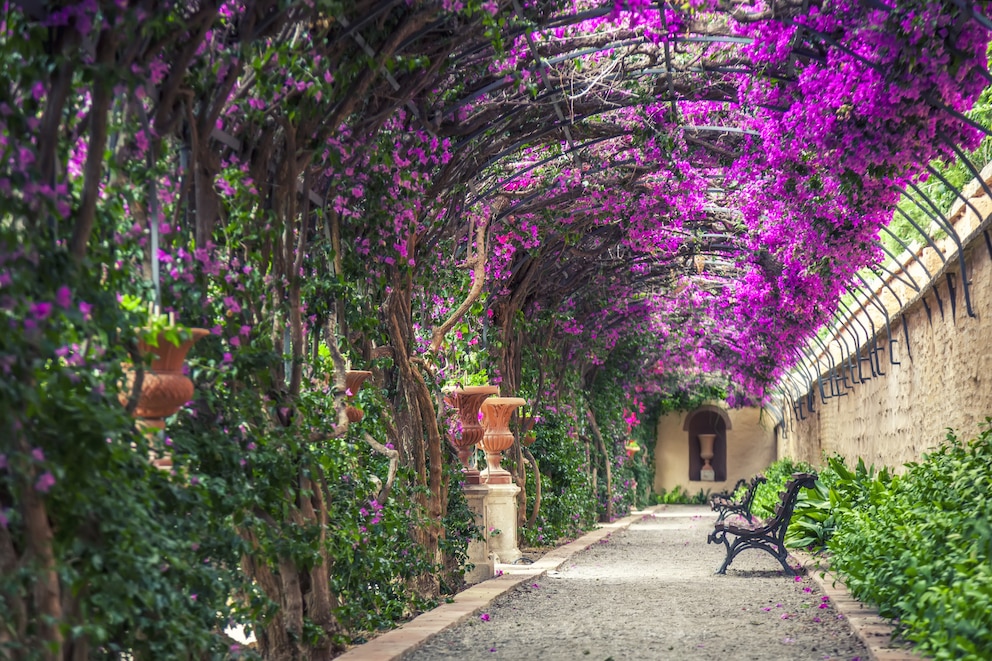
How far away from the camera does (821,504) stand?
35.2 feet

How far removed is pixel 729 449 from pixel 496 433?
67.3 ft

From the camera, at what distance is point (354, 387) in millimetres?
6020

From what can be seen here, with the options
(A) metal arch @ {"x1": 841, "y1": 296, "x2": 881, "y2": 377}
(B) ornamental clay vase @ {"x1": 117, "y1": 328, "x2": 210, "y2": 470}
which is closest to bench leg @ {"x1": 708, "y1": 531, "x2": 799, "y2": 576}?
(A) metal arch @ {"x1": 841, "y1": 296, "x2": 881, "y2": 377}

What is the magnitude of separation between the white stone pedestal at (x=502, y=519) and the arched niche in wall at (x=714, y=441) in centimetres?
2048

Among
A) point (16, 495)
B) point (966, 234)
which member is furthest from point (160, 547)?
point (966, 234)

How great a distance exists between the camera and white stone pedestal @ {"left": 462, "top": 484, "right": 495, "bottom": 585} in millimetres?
8992

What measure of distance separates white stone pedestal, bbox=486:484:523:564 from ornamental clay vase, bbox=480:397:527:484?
14cm

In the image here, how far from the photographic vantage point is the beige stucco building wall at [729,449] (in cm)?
2973

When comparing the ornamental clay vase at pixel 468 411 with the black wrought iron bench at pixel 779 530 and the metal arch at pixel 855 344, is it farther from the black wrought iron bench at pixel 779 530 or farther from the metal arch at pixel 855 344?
the metal arch at pixel 855 344

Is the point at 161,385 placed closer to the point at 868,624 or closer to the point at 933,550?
the point at 933,550

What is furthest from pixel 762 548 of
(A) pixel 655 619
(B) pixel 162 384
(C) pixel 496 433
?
(B) pixel 162 384

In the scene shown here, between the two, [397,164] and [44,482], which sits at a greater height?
[397,164]

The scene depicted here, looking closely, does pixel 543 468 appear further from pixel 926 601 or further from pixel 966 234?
pixel 926 601

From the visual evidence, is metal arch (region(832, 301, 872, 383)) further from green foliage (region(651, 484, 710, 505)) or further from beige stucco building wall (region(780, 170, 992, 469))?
green foliage (region(651, 484, 710, 505))
